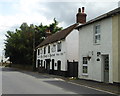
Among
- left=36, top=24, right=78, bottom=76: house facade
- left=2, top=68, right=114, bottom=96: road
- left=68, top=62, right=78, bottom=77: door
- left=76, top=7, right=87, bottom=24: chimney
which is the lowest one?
left=2, top=68, right=114, bottom=96: road

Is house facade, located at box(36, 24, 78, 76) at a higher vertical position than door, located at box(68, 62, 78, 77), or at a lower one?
higher

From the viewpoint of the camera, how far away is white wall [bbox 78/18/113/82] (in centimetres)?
1905

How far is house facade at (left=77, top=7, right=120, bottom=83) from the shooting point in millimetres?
17891

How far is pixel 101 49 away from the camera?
2011 cm

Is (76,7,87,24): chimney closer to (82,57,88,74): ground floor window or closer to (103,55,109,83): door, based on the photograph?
(82,57,88,74): ground floor window

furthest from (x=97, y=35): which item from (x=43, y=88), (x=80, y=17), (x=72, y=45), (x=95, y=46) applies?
(x=80, y=17)

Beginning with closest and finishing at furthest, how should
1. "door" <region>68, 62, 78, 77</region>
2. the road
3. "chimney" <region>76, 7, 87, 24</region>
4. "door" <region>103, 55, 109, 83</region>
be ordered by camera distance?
1. the road
2. "door" <region>103, 55, 109, 83</region>
3. "door" <region>68, 62, 78, 77</region>
4. "chimney" <region>76, 7, 87, 24</region>

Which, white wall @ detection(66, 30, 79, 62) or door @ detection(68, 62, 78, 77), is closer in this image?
door @ detection(68, 62, 78, 77)

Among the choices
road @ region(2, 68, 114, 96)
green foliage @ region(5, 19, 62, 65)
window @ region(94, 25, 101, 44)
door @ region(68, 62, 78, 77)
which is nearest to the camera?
road @ region(2, 68, 114, 96)

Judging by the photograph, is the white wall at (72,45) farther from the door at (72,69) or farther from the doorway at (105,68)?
the doorway at (105,68)

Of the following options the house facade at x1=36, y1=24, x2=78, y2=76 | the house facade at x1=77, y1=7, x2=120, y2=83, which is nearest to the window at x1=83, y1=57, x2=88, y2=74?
the house facade at x1=77, y1=7, x2=120, y2=83

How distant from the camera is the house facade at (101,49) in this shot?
17.9m

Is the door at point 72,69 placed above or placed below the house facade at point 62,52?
below

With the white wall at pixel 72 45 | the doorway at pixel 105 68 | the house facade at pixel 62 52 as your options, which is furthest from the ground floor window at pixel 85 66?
the white wall at pixel 72 45
